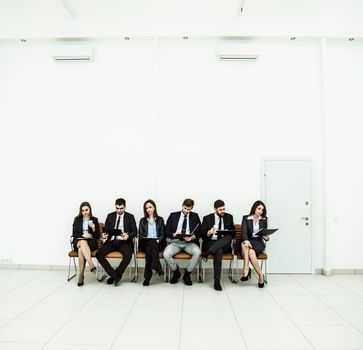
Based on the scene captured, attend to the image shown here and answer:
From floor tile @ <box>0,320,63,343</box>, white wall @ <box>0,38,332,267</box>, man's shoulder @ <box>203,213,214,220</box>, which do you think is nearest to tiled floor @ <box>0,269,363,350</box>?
floor tile @ <box>0,320,63,343</box>

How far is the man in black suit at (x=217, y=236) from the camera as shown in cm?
457

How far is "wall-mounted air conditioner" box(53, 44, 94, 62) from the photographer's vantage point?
5.50m

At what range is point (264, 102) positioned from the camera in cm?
557

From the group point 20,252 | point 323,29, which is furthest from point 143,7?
point 20,252

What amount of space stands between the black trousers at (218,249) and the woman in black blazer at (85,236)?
5.64 ft

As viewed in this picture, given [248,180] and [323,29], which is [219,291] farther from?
[323,29]

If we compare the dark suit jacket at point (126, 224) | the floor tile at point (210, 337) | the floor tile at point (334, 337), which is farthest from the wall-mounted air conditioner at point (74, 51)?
the floor tile at point (334, 337)

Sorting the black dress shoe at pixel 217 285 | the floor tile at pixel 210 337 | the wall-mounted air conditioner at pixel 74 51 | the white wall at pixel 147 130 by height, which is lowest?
the floor tile at pixel 210 337

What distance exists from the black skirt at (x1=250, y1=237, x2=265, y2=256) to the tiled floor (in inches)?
20.4

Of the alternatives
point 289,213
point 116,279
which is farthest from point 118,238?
point 289,213

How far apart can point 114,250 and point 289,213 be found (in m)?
2.93

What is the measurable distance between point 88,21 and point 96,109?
60.0 inches

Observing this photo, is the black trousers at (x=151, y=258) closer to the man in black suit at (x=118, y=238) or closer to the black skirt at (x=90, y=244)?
the man in black suit at (x=118, y=238)

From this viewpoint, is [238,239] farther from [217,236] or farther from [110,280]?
[110,280]
